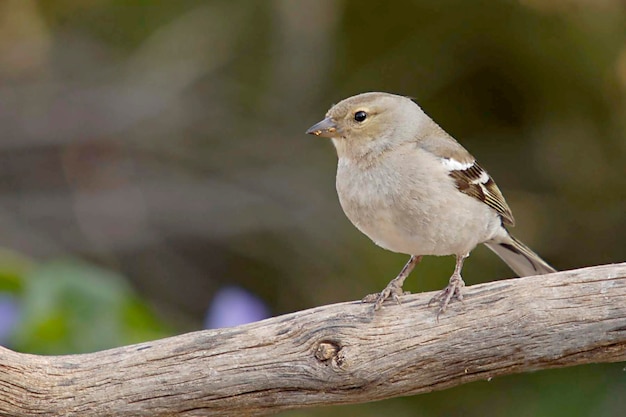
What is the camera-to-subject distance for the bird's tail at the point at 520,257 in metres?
4.84

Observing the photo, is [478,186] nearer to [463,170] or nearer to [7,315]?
[463,170]

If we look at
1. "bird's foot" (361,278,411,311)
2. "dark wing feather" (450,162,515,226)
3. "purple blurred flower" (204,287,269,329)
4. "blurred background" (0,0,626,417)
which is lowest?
"bird's foot" (361,278,411,311)

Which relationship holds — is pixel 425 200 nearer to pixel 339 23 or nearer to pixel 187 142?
pixel 339 23

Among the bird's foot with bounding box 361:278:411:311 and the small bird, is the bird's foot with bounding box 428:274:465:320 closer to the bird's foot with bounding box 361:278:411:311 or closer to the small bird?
the small bird

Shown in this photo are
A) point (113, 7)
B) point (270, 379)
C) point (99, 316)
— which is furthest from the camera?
point (113, 7)

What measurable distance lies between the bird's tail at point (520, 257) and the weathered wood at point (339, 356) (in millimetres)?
1037

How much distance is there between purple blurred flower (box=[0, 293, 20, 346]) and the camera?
5.20 meters

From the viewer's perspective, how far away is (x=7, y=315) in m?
5.28

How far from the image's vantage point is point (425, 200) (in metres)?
4.26

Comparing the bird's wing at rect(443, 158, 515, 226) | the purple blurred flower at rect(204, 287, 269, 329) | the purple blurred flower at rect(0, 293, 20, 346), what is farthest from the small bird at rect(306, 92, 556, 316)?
the purple blurred flower at rect(0, 293, 20, 346)

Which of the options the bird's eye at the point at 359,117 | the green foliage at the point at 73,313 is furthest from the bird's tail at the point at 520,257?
the green foliage at the point at 73,313

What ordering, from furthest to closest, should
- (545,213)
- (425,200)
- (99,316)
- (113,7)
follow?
1. (113,7)
2. (545,213)
3. (99,316)
4. (425,200)

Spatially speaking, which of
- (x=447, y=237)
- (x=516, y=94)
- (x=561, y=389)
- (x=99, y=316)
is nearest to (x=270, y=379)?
(x=447, y=237)

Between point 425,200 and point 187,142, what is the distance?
4097 mm
